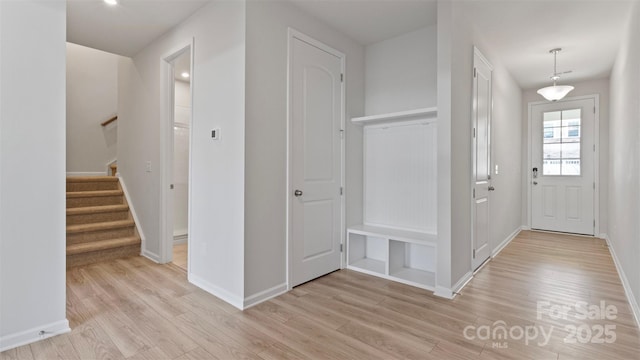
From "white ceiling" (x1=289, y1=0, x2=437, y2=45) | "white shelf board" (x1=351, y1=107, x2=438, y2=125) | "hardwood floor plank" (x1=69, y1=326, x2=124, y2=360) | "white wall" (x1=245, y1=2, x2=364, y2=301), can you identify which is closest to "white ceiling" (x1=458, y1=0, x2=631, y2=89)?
"white ceiling" (x1=289, y1=0, x2=437, y2=45)

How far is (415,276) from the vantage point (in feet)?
10.2

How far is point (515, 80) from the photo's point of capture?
16.9 feet

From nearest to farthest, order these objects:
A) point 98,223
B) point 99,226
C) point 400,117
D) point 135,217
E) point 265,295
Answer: point 265,295
point 400,117
point 99,226
point 98,223
point 135,217

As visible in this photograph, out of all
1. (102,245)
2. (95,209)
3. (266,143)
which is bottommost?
(102,245)

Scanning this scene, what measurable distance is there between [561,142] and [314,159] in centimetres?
487

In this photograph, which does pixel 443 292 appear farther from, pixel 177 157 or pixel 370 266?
pixel 177 157

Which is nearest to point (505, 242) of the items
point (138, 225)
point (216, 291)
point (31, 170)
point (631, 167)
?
point (631, 167)

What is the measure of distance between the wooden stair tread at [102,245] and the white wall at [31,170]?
1692mm

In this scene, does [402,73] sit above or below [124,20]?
below

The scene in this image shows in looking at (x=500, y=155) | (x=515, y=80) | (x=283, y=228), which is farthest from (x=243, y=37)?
(x=515, y=80)

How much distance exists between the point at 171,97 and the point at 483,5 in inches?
131

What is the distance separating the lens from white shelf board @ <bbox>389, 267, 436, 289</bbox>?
2.92 meters

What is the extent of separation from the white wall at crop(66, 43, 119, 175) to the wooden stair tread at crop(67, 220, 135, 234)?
204 centimetres

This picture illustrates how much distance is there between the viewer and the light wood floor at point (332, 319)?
6.15 ft
